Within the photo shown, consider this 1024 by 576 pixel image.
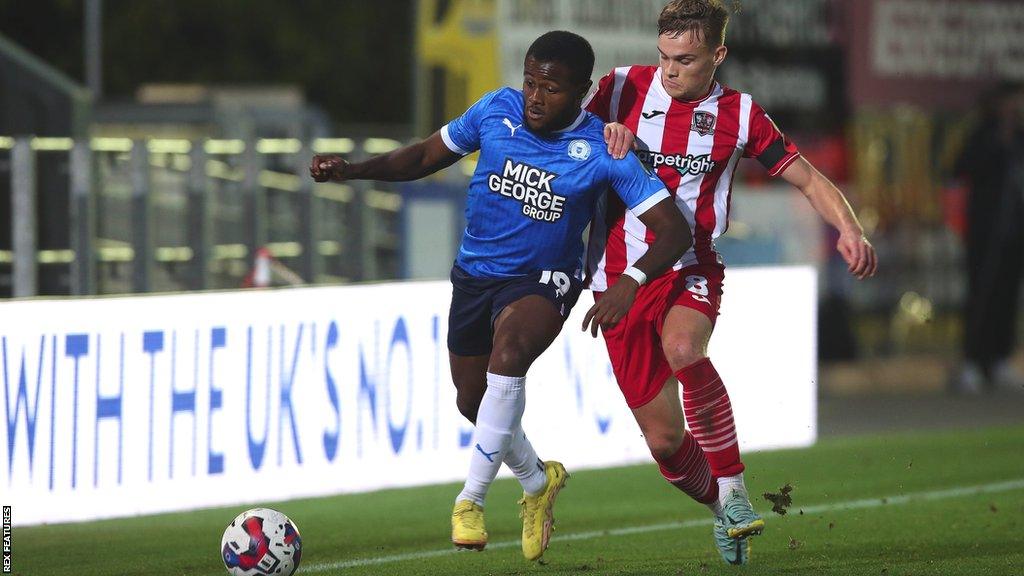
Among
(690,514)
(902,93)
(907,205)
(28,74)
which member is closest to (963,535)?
(690,514)

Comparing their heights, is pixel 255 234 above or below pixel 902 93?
below

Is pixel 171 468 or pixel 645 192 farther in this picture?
pixel 171 468

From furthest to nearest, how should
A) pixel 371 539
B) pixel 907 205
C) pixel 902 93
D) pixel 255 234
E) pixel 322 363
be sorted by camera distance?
pixel 907 205, pixel 902 93, pixel 255 234, pixel 322 363, pixel 371 539

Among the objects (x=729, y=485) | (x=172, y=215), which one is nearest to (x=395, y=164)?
(x=729, y=485)

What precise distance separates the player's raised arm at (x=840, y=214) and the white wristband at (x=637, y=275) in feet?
2.52

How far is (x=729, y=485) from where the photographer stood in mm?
7340

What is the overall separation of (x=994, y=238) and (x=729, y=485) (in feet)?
33.8

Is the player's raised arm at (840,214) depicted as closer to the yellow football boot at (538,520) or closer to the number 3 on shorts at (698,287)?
the number 3 on shorts at (698,287)

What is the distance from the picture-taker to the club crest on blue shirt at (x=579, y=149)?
7.05m

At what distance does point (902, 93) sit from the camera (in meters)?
19.6

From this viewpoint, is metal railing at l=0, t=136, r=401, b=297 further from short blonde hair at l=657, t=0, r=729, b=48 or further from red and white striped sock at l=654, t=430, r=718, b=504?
short blonde hair at l=657, t=0, r=729, b=48

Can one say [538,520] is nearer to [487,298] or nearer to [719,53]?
[487,298]

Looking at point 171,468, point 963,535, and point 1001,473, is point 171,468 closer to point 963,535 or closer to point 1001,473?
point 963,535

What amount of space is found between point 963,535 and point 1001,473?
302cm
